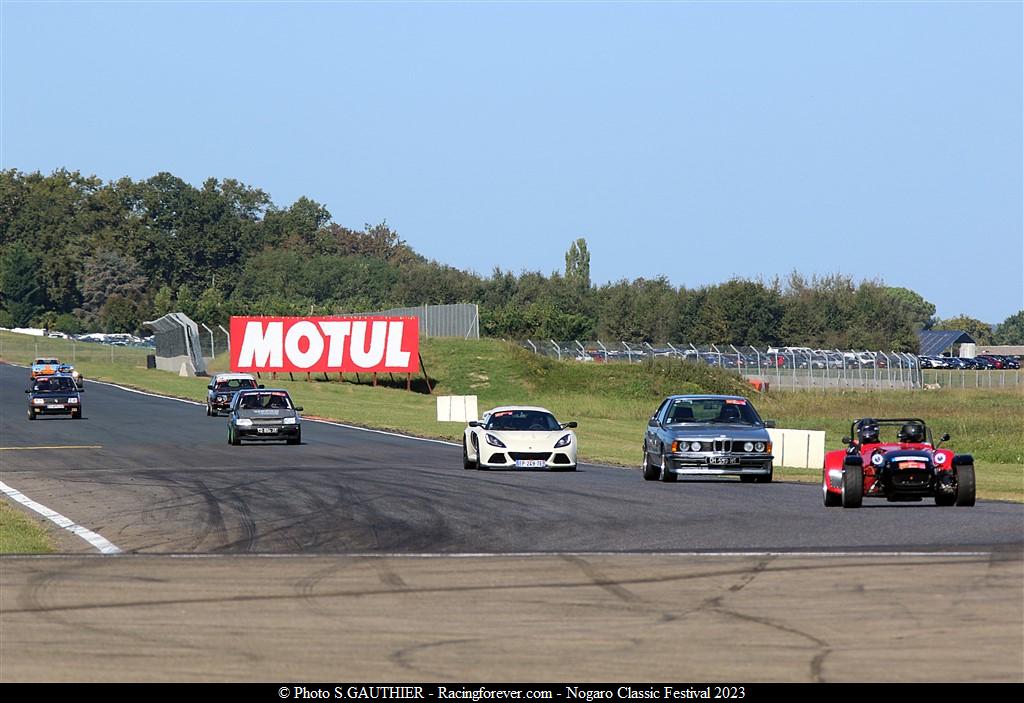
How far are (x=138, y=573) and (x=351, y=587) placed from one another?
2121mm

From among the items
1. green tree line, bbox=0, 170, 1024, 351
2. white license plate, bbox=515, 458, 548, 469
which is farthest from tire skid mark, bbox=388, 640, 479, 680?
green tree line, bbox=0, 170, 1024, 351

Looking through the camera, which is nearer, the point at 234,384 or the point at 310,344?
the point at 234,384

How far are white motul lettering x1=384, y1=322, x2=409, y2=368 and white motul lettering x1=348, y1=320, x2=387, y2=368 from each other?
1.07 ft

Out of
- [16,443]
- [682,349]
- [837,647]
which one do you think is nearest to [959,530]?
[837,647]

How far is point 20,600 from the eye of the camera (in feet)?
39.8

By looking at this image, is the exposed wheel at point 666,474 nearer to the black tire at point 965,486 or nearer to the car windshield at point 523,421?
the car windshield at point 523,421

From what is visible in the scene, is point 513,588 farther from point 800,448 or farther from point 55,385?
point 55,385

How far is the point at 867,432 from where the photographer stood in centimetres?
2130

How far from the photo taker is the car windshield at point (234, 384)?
2298 inches

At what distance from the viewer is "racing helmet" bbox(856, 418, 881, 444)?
21230 mm

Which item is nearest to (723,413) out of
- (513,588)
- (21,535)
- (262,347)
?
(21,535)

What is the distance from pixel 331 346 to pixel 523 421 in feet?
Result: 169

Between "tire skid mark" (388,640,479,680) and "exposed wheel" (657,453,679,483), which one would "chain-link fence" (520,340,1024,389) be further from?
"tire skid mark" (388,640,479,680)
